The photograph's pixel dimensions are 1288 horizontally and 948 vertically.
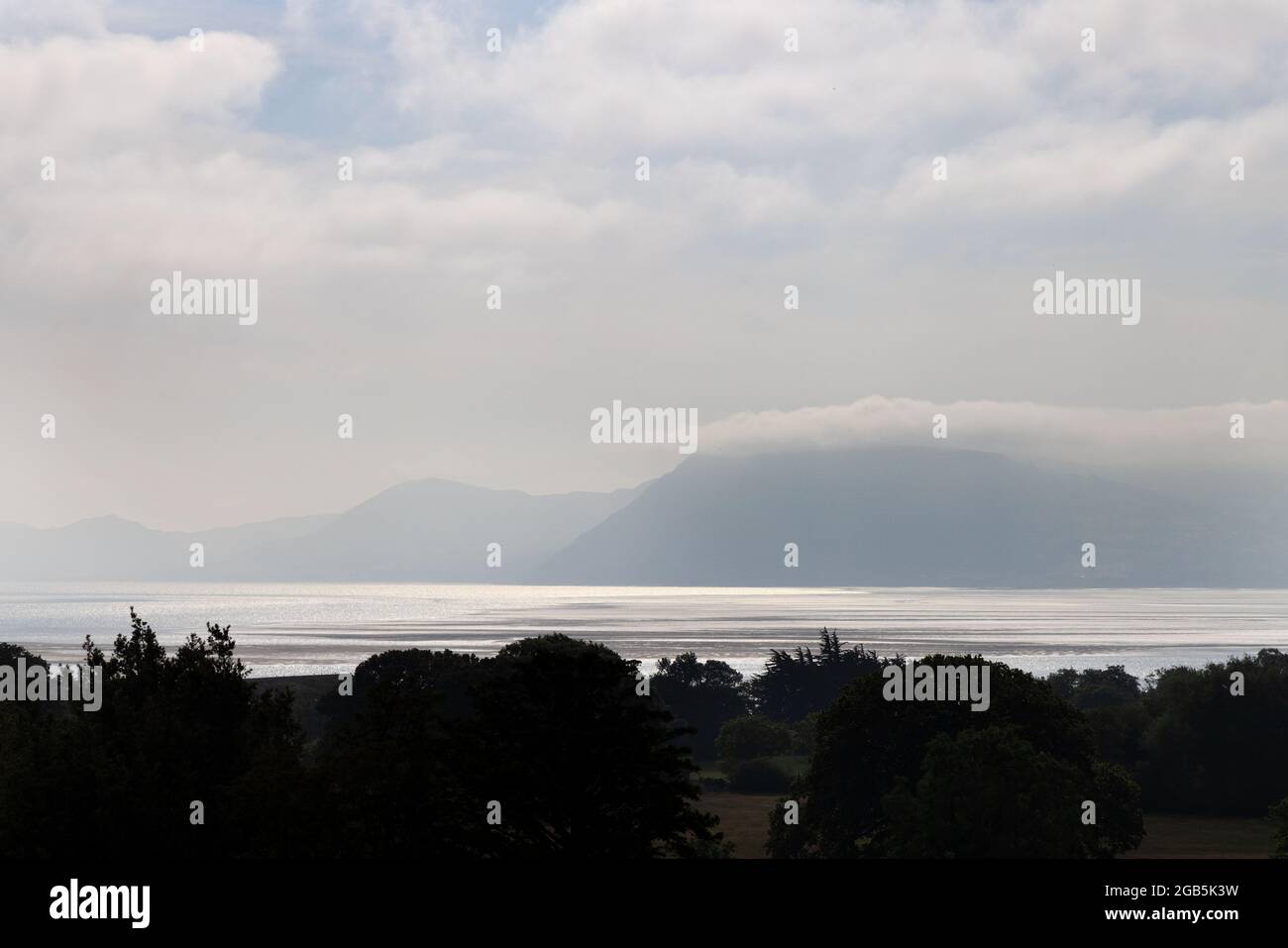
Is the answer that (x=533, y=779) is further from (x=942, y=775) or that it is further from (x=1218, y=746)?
(x=1218, y=746)

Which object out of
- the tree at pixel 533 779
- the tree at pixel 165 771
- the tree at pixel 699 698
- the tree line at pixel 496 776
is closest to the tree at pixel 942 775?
the tree line at pixel 496 776

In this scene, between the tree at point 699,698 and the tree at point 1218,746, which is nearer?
the tree at point 1218,746

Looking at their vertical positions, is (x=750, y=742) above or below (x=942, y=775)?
below

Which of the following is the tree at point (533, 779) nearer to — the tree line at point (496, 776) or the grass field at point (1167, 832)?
the tree line at point (496, 776)

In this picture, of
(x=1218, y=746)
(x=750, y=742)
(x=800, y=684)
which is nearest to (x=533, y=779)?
(x=750, y=742)

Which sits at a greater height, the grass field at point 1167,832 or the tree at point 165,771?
the tree at point 165,771

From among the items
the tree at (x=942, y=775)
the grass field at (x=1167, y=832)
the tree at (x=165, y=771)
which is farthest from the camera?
the grass field at (x=1167, y=832)

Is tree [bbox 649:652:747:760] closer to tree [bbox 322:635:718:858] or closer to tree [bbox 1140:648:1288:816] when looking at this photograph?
tree [bbox 1140:648:1288:816]

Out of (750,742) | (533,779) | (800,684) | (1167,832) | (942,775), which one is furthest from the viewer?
(800,684)

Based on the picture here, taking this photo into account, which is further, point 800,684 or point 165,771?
point 800,684
